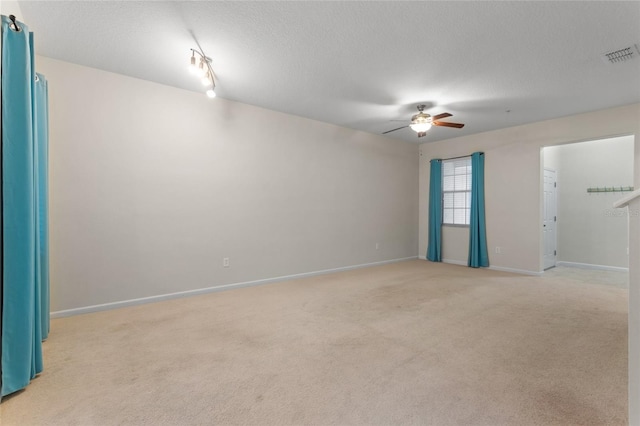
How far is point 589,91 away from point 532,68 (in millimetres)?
1330

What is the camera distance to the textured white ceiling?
2217 millimetres

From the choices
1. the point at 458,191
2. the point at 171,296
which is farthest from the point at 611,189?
the point at 171,296

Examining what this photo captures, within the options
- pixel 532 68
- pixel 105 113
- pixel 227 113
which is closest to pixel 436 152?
pixel 532 68

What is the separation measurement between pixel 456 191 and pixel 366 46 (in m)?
4.49

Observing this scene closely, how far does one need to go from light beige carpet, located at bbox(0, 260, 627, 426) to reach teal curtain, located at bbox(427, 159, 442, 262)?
270cm

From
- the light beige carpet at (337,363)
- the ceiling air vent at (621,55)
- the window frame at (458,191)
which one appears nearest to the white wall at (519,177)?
the window frame at (458,191)

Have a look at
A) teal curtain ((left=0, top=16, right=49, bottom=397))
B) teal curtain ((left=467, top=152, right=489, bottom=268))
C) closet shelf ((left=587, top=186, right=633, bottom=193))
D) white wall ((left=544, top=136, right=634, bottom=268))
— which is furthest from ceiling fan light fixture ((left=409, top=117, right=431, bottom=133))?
closet shelf ((left=587, top=186, right=633, bottom=193))

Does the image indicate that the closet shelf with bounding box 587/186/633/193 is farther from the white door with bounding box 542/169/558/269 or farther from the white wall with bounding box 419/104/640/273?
the white wall with bounding box 419/104/640/273

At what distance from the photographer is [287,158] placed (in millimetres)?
4629

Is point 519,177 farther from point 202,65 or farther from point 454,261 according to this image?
point 202,65

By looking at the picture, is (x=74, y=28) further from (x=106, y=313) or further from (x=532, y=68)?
(x=532, y=68)

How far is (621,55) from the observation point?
2.81 m

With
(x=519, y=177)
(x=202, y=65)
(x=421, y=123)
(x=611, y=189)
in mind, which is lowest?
(x=611, y=189)

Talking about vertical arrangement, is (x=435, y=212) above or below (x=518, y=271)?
above
